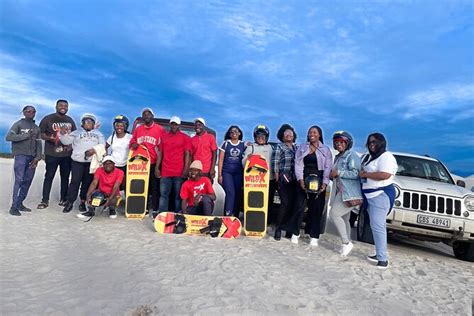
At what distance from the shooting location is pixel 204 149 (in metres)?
6.79

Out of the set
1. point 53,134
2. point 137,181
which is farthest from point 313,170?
point 53,134

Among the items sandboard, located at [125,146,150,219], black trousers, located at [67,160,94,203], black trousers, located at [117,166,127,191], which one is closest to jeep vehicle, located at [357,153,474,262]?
sandboard, located at [125,146,150,219]

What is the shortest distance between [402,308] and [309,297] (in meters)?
0.98

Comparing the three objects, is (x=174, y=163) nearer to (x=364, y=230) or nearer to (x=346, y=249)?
(x=346, y=249)

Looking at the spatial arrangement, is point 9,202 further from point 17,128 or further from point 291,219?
point 291,219

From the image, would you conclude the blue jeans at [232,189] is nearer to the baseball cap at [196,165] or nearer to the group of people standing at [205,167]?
the group of people standing at [205,167]

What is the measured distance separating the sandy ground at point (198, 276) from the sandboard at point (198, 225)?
A: 20cm

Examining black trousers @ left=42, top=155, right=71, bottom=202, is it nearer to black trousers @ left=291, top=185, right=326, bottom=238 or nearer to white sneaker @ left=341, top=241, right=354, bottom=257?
black trousers @ left=291, top=185, right=326, bottom=238

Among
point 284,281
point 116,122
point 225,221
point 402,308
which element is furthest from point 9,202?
point 402,308

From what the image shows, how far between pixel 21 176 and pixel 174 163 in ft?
9.48

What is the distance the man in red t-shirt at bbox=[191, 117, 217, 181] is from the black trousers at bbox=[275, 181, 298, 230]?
Answer: 151 cm

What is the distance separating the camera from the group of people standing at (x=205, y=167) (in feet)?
17.7

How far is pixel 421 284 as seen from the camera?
14.8 ft

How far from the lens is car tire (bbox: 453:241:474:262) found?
6316mm
